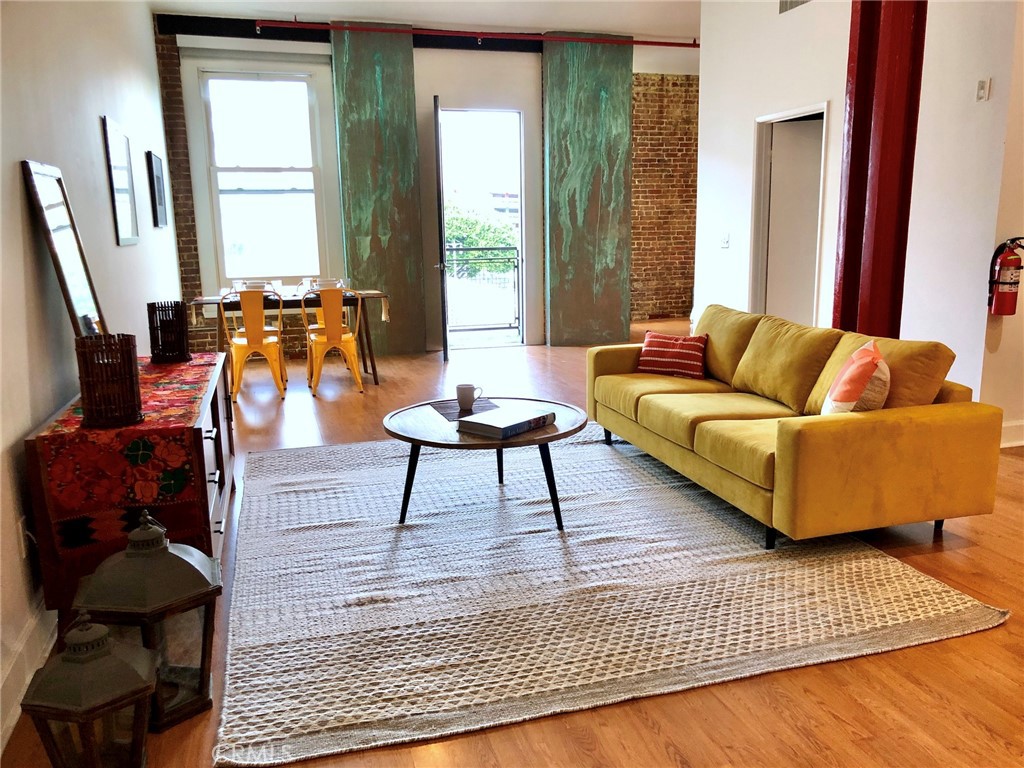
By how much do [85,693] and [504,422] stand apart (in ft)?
5.90

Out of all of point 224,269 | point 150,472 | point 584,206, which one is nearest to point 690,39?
point 584,206

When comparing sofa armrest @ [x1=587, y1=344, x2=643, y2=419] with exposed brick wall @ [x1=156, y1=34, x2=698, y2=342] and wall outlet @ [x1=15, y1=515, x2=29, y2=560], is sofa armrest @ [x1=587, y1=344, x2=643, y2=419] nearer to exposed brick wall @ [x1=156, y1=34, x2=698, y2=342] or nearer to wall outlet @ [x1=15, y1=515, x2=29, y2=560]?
wall outlet @ [x1=15, y1=515, x2=29, y2=560]

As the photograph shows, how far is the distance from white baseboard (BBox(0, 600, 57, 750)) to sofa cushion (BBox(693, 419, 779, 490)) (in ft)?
7.82

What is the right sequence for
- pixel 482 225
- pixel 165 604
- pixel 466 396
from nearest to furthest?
1. pixel 165 604
2. pixel 466 396
3. pixel 482 225

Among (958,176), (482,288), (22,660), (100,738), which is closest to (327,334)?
(482,288)

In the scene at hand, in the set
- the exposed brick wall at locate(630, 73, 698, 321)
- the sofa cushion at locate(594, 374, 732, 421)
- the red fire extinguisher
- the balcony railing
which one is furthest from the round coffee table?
the exposed brick wall at locate(630, 73, 698, 321)

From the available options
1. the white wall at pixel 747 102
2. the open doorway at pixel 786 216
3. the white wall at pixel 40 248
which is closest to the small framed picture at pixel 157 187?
the white wall at pixel 40 248

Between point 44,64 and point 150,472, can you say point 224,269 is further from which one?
point 150,472

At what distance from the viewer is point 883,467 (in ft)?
9.07

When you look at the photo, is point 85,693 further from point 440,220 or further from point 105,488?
point 440,220

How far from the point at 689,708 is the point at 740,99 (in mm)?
5043

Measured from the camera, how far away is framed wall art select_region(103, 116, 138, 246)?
3.95m

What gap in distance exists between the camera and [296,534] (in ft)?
10.2

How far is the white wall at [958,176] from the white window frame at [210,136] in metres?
5.18
